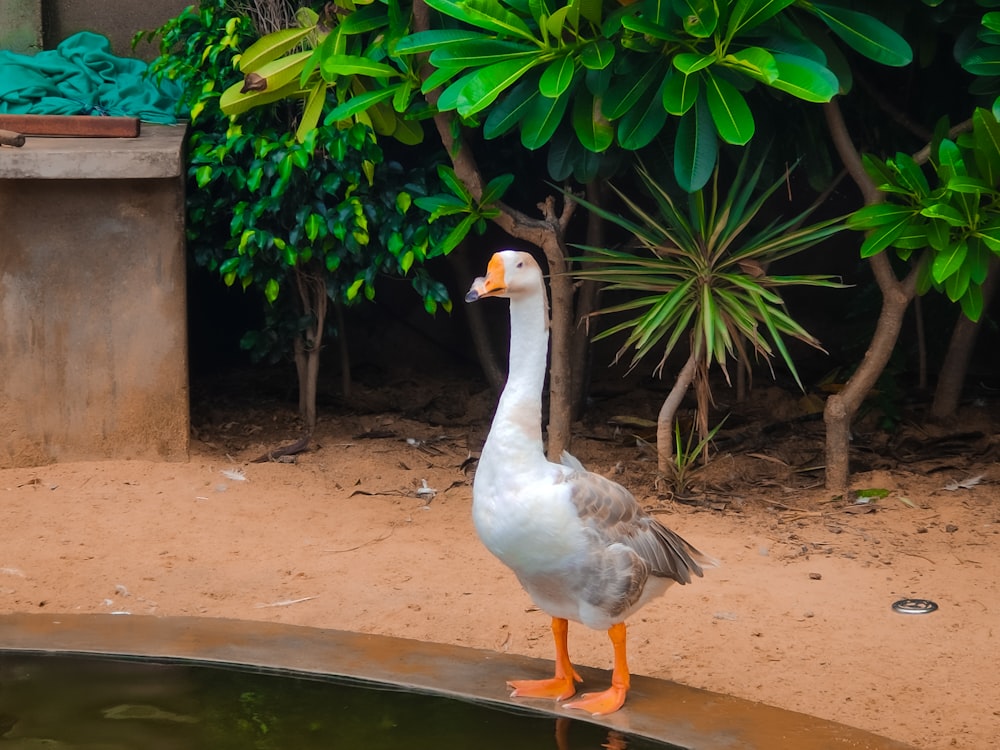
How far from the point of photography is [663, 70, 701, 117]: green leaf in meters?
4.37

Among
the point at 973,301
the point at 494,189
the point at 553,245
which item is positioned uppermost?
the point at 494,189

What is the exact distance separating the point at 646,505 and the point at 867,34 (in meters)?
2.23

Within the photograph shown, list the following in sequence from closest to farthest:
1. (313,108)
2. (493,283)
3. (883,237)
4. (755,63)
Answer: (493,283)
(755,63)
(883,237)
(313,108)

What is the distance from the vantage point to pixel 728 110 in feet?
14.3

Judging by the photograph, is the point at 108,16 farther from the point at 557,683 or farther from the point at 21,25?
the point at 557,683

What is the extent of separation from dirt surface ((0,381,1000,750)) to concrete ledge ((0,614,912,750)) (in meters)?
0.24

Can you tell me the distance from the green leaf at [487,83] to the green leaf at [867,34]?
1.12 meters

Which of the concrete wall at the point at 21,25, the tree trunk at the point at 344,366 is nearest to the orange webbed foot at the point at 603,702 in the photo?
the tree trunk at the point at 344,366

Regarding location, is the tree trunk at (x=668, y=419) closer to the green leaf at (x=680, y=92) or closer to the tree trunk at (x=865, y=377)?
the tree trunk at (x=865, y=377)

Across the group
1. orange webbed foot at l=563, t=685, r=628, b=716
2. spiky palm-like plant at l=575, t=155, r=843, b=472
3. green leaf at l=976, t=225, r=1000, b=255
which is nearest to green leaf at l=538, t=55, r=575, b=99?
spiky palm-like plant at l=575, t=155, r=843, b=472

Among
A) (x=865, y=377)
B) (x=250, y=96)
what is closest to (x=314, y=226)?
(x=250, y=96)

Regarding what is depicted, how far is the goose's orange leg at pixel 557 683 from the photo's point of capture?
354 cm

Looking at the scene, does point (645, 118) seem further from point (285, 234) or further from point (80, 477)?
point (80, 477)

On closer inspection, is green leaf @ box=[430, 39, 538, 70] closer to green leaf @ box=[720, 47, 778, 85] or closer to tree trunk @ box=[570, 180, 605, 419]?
green leaf @ box=[720, 47, 778, 85]
